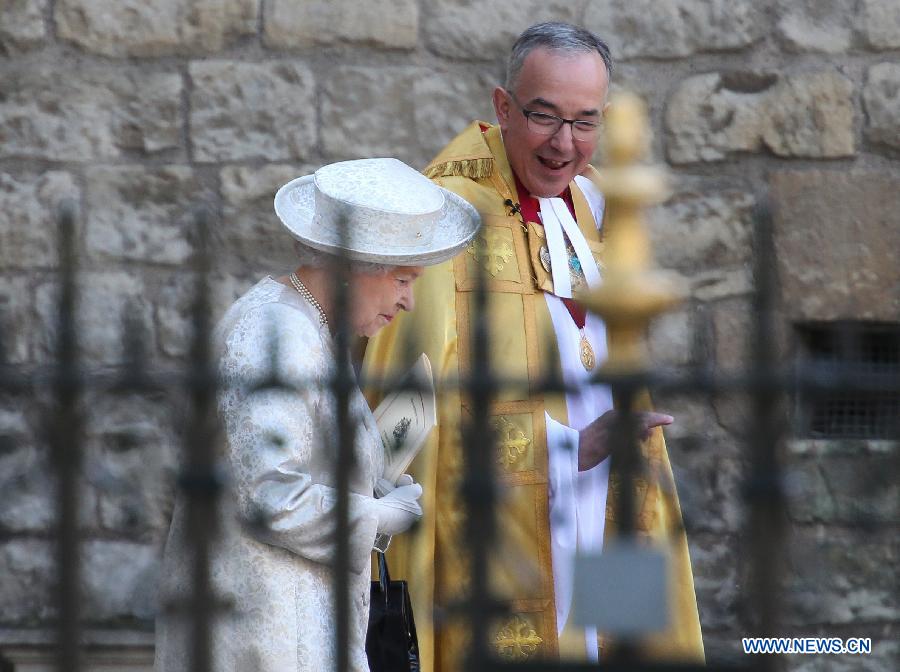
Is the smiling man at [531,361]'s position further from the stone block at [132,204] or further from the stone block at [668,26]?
the stone block at [132,204]

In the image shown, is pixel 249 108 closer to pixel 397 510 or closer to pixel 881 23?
pixel 881 23

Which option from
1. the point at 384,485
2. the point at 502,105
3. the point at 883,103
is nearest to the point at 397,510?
the point at 384,485

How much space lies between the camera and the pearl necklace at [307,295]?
3.04 meters

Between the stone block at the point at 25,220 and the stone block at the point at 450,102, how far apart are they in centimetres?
99

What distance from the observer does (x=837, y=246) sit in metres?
4.68

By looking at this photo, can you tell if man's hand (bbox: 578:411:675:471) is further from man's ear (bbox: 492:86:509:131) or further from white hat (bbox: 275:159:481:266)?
man's ear (bbox: 492:86:509:131)

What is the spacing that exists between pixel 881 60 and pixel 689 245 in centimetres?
75

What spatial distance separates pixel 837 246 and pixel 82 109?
2125 millimetres

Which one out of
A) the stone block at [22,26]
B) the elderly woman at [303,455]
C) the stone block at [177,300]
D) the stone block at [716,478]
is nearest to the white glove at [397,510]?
the elderly woman at [303,455]

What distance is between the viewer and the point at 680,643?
11.6 ft

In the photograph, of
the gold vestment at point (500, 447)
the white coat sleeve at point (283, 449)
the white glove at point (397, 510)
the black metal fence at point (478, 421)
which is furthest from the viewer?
the gold vestment at point (500, 447)

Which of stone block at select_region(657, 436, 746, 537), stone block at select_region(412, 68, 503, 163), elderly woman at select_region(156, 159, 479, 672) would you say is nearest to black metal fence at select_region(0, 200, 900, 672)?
elderly woman at select_region(156, 159, 479, 672)

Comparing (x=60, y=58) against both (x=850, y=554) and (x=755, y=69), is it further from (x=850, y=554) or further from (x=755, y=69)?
(x=850, y=554)

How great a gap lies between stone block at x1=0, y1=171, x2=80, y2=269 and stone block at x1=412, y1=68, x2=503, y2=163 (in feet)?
3.26
